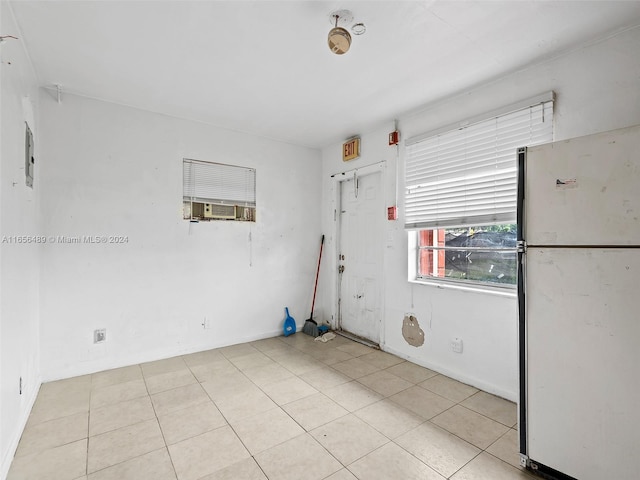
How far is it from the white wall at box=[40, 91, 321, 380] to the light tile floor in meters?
0.37

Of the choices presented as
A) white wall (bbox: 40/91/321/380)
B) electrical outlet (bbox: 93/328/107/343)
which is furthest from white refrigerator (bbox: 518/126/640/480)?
electrical outlet (bbox: 93/328/107/343)

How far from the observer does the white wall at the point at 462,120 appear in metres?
2.07

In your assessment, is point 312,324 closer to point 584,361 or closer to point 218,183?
point 218,183

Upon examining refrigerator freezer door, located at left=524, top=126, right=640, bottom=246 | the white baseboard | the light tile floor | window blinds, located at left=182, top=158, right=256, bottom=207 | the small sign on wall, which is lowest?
the light tile floor

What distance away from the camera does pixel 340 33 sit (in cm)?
188

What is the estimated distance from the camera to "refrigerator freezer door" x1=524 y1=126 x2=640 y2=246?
1501mm

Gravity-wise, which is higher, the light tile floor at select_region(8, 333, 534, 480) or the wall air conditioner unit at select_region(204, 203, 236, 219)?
the wall air conditioner unit at select_region(204, 203, 236, 219)

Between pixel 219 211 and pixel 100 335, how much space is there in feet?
5.80

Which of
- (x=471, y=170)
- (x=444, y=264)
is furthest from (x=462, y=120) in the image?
(x=444, y=264)

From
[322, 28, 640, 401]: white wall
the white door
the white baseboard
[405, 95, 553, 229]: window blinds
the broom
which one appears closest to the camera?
the white baseboard

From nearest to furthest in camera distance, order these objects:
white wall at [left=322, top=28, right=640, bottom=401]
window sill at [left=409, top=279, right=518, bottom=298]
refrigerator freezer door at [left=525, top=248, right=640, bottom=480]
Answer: refrigerator freezer door at [left=525, top=248, right=640, bottom=480], white wall at [left=322, top=28, right=640, bottom=401], window sill at [left=409, top=279, right=518, bottom=298]

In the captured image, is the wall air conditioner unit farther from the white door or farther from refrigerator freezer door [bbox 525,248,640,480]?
refrigerator freezer door [bbox 525,248,640,480]

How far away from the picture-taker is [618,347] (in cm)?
152

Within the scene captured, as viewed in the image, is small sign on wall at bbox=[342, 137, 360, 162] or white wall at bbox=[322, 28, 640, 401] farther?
small sign on wall at bbox=[342, 137, 360, 162]
